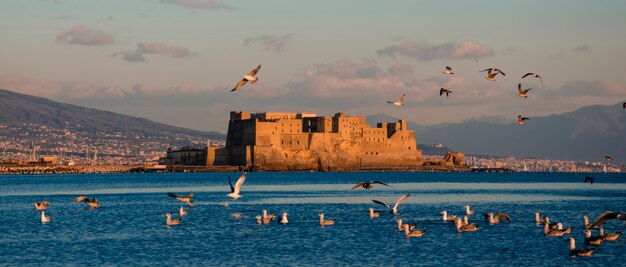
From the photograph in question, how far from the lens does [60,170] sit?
18738 cm

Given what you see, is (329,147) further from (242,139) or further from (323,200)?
(323,200)

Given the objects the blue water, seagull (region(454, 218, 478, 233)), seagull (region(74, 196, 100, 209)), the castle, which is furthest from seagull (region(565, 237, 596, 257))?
the castle

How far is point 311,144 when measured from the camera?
16212 centimetres

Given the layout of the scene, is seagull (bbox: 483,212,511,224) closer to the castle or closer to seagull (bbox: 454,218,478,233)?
seagull (bbox: 454,218,478,233)

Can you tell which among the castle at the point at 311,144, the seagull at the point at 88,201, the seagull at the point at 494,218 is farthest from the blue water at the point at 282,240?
the castle at the point at 311,144

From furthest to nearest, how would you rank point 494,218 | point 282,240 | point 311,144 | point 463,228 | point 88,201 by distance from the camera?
point 311,144 → point 88,201 → point 494,218 → point 463,228 → point 282,240

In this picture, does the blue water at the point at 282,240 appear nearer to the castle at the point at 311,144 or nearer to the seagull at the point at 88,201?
the seagull at the point at 88,201

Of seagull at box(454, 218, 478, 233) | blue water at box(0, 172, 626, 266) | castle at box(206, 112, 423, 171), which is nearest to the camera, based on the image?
blue water at box(0, 172, 626, 266)

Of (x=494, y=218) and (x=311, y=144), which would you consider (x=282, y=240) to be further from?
(x=311, y=144)

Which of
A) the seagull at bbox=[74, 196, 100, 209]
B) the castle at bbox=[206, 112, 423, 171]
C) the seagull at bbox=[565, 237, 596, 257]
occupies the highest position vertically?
the castle at bbox=[206, 112, 423, 171]

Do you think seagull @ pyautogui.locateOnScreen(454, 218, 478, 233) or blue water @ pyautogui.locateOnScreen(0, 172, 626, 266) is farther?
seagull @ pyautogui.locateOnScreen(454, 218, 478, 233)

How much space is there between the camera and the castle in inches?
6230

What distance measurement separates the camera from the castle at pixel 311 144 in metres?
158

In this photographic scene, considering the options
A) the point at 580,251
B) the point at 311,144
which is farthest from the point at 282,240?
the point at 311,144
